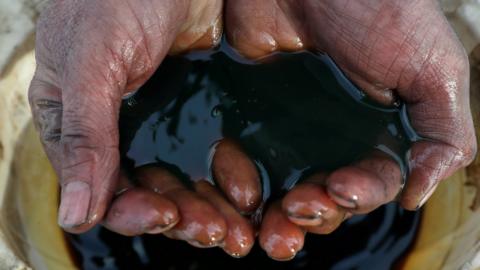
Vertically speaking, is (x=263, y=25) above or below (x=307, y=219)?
above

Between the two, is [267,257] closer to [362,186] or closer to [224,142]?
[224,142]

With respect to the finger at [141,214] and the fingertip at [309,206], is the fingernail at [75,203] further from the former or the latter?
the fingertip at [309,206]

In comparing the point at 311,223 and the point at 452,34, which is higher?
the point at 452,34

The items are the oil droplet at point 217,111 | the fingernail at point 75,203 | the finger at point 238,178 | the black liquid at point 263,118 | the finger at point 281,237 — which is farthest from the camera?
the oil droplet at point 217,111

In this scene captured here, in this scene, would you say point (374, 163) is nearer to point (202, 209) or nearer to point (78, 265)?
point (202, 209)

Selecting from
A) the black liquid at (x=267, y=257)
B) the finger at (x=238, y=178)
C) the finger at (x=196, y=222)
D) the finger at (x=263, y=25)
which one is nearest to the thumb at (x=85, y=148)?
the finger at (x=196, y=222)

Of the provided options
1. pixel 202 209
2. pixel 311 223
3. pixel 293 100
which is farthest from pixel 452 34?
pixel 202 209

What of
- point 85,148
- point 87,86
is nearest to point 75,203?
point 85,148
